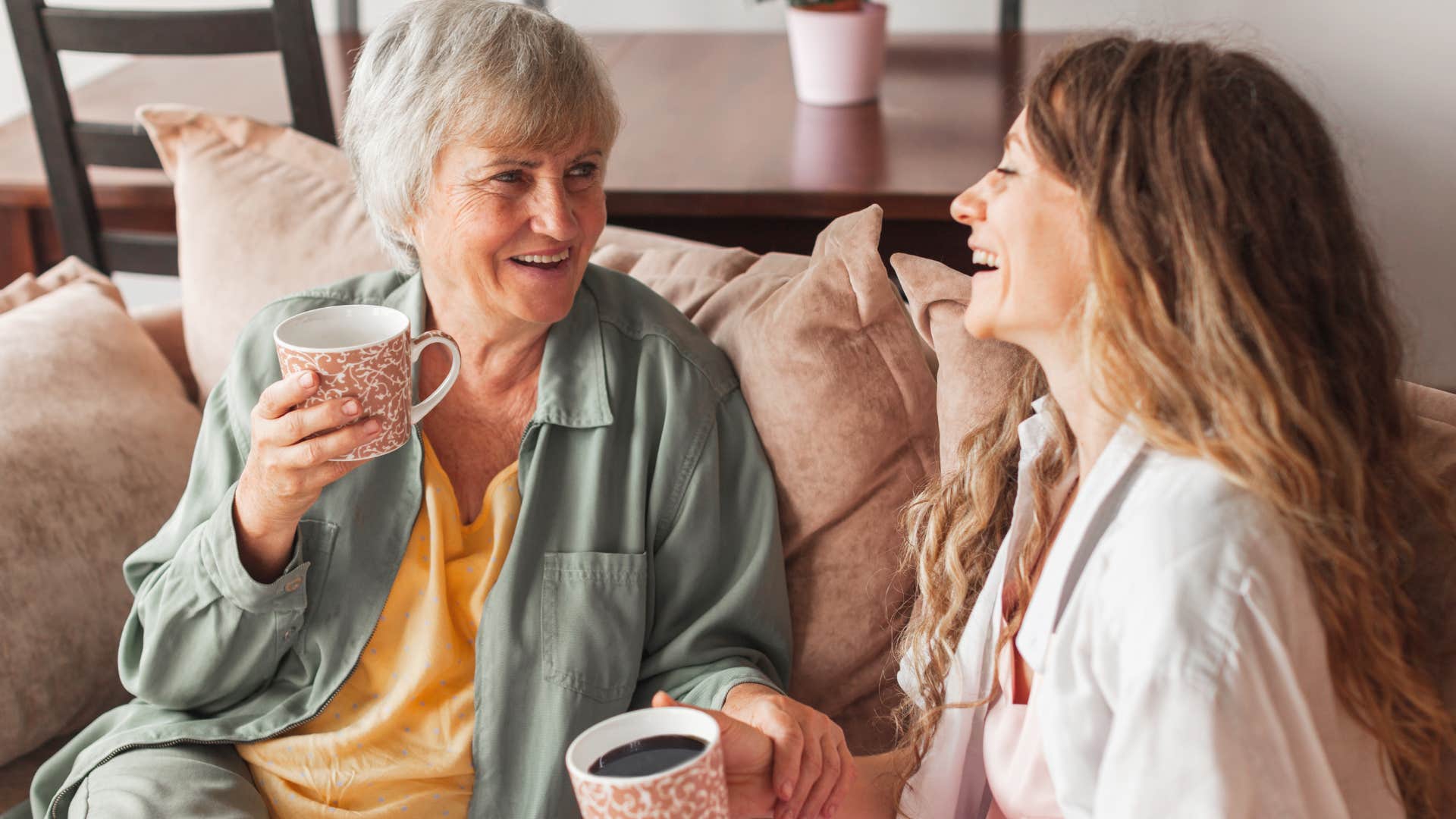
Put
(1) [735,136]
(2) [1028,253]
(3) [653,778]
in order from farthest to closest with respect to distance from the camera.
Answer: (1) [735,136], (2) [1028,253], (3) [653,778]

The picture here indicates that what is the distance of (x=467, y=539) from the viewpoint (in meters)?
1.46

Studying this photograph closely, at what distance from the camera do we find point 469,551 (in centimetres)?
146

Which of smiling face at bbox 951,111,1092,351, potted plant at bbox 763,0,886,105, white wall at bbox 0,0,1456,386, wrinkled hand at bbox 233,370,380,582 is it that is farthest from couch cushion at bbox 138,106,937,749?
white wall at bbox 0,0,1456,386

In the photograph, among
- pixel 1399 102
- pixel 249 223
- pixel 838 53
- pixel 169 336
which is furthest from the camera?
pixel 1399 102

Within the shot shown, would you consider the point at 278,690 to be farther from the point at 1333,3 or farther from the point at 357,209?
the point at 1333,3

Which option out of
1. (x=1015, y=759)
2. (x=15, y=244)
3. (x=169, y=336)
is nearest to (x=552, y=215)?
(x=1015, y=759)

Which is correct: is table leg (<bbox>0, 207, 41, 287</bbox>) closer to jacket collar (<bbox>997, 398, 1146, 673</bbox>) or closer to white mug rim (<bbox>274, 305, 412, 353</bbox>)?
white mug rim (<bbox>274, 305, 412, 353</bbox>)

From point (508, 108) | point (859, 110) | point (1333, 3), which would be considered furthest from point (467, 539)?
point (1333, 3)

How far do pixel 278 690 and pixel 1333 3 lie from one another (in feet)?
9.73

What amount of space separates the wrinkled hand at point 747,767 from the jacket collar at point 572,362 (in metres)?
0.41

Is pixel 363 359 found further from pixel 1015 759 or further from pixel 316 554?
pixel 1015 759

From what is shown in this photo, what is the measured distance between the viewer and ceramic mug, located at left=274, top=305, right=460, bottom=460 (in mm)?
1104

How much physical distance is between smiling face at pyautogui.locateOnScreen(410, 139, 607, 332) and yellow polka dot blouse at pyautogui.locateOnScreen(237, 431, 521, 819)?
0.68 feet

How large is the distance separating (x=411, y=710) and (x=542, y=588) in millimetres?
192
